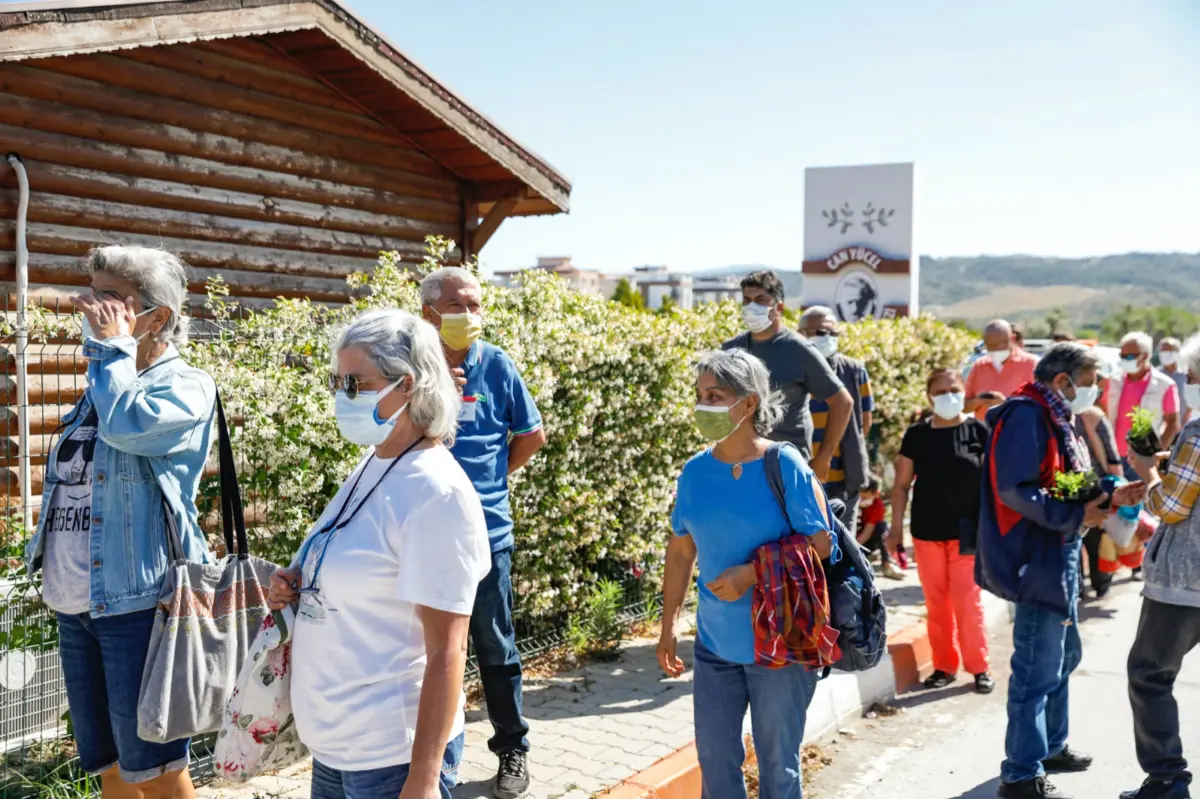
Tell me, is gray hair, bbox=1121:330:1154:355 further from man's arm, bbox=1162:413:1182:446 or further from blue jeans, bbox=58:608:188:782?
blue jeans, bbox=58:608:188:782

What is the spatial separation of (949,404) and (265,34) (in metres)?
5.97

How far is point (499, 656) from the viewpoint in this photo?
15.4 ft

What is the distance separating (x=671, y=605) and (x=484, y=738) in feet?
5.68

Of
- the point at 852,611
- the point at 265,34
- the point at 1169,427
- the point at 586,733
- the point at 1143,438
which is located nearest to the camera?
the point at 852,611

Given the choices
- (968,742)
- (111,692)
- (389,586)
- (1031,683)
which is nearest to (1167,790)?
(1031,683)

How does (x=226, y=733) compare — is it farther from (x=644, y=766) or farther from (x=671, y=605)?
(x=644, y=766)

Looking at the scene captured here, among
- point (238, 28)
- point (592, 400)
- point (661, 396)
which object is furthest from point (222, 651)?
point (238, 28)

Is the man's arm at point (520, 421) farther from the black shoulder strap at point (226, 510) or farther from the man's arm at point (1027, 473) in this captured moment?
the man's arm at point (1027, 473)

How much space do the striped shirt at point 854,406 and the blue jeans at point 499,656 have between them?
100 inches

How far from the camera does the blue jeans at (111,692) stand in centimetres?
331

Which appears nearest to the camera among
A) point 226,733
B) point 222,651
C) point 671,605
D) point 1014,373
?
point 226,733

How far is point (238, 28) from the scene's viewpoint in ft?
25.4

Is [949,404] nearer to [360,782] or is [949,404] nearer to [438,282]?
[438,282]

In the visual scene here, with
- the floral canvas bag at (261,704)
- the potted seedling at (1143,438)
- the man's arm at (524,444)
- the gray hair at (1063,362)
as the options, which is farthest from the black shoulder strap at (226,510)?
the potted seedling at (1143,438)
